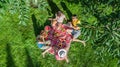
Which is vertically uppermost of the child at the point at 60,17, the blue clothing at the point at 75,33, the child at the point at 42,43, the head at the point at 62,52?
the child at the point at 60,17

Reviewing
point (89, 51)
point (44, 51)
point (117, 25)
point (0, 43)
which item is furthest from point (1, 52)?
point (117, 25)

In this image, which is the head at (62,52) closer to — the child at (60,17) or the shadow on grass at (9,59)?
the child at (60,17)

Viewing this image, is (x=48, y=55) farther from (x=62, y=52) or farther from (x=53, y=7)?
(x=53, y=7)

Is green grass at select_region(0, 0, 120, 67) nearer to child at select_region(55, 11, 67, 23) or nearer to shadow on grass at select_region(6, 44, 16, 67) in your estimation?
shadow on grass at select_region(6, 44, 16, 67)

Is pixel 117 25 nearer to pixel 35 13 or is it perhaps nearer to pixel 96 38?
pixel 96 38

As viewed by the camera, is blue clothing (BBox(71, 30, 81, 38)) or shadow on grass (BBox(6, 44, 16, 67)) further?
blue clothing (BBox(71, 30, 81, 38))

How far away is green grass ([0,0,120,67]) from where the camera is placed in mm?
8688

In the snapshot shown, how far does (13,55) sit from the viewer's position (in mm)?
8734

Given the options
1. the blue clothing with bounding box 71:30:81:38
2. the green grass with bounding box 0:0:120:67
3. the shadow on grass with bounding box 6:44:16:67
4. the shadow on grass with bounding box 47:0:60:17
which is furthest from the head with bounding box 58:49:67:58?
the shadow on grass with bounding box 47:0:60:17

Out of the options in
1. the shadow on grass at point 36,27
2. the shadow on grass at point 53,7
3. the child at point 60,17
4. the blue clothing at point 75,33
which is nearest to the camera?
the child at point 60,17

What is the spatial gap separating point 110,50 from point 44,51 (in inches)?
69.1

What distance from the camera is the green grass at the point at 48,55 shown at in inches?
342

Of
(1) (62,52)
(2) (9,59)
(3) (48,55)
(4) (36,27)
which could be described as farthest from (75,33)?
(2) (9,59)

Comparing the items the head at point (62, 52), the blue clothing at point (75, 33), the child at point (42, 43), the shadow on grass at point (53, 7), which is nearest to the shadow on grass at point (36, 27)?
the child at point (42, 43)
